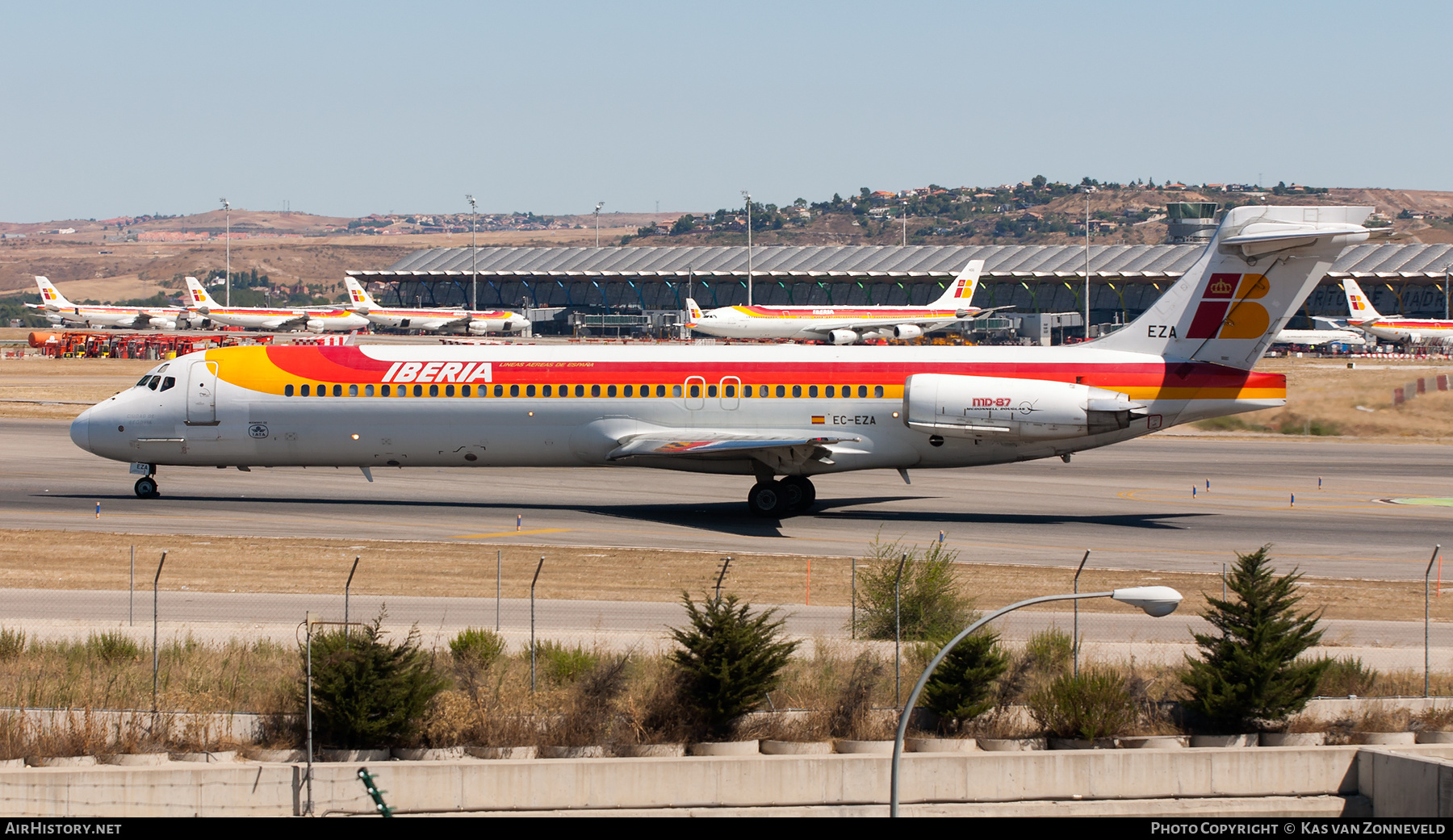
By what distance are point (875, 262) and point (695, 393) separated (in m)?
113

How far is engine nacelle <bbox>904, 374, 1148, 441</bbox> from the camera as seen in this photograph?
3222 cm

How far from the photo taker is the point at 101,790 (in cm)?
1625

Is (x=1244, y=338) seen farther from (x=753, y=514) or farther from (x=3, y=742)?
(x=3, y=742)

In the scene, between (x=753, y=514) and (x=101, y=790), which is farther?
(x=753, y=514)

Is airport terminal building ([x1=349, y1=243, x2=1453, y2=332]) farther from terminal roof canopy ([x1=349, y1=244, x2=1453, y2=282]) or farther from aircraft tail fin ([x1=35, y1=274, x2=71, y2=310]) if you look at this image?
aircraft tail fin ([x1=35, y1=274, x2=71, y2=310])

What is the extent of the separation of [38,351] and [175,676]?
322ft

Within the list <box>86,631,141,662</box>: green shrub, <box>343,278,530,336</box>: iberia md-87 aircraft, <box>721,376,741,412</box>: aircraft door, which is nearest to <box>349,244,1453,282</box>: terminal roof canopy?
<box>343,278,530,336</box>: iberia md-87 aircraft

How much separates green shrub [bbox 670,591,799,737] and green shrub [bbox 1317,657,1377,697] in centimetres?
785

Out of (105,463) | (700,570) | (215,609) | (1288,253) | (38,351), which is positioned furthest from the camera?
(38,351)

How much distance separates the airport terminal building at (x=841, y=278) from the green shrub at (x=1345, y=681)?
110025mm

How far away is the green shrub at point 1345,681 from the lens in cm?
1953
